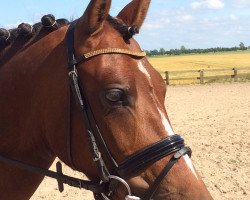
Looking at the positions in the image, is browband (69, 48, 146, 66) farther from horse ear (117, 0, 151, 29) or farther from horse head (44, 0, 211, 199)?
horse ear (117, 0, 151, 29)

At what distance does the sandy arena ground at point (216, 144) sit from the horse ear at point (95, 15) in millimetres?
5337

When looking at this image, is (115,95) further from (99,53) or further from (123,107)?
(99,53)

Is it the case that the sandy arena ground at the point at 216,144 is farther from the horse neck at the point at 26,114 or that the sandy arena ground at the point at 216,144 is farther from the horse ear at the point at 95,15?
the horse ear at the point at 95,15

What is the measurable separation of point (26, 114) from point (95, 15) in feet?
2.61

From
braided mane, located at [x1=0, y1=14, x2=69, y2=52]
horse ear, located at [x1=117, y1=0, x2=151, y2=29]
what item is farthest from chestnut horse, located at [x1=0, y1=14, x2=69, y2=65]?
horse ear, located at [x1=117, y1=0, x2=151, y2=29]

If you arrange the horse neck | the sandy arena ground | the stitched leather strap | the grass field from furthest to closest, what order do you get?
the grass field
the sandy arena ground
the horse neck
the stitched leather strap

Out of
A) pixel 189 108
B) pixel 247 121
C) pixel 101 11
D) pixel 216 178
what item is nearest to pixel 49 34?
pixel 101 11

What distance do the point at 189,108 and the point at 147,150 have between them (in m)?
14.5

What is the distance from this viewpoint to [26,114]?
259 centimetres

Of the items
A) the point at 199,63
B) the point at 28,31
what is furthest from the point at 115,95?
the point at 199,63

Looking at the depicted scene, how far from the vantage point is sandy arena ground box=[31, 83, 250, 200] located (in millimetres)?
7395

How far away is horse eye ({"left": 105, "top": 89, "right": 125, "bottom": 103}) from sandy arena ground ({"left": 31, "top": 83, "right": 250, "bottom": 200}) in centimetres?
531

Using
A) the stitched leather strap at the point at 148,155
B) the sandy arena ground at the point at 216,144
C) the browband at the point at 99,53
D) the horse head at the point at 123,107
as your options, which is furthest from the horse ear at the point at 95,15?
the sandy arena ground at the point at 216,144

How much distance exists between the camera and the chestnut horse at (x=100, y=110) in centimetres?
213
